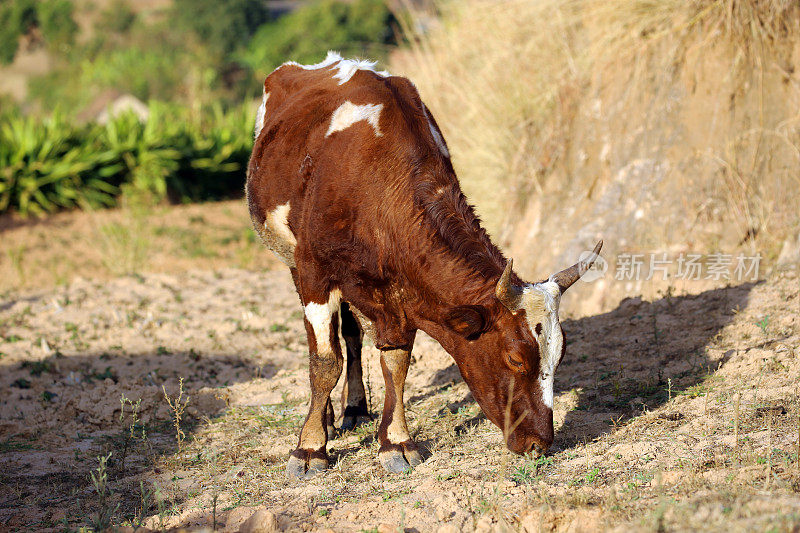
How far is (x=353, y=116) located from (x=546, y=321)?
1.53 meters

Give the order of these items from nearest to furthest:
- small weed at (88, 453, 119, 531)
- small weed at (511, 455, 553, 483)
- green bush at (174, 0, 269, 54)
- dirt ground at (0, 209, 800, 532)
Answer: dirt ground at (0, 209, 800, 532)
small weed at (88, 453, 119, 531)
small weed at (511, 455, 553, 483)
green bush at (174, 0, 269, 54)

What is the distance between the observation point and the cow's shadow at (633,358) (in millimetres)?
4719

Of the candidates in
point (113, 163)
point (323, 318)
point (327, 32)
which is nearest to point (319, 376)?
point (323, 318)

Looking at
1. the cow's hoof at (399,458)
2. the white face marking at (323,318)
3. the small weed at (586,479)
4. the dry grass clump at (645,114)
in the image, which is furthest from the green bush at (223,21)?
the small weed at (586,479)

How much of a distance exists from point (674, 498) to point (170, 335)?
16.7 ft

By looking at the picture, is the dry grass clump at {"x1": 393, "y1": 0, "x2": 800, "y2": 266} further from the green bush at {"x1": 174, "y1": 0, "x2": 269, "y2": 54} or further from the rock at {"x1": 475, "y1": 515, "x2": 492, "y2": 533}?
the green bush at {"x1": 174, "y1": 0, "x2": 269, "y2": 54}

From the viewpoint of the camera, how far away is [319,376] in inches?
178

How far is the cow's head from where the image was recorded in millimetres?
3773

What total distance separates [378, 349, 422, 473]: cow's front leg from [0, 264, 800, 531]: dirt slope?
10 centimetres

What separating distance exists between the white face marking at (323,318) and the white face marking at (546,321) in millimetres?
1132

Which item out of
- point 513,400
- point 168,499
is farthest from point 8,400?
point 513,400

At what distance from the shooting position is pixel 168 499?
397cm

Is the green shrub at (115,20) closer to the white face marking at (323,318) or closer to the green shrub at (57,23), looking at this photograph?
the green shrub at (57,23)

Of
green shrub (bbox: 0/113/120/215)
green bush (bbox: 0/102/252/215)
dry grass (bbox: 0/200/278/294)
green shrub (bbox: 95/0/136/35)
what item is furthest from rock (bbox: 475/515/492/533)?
green shrub (bbox: 95/0/136/35)
